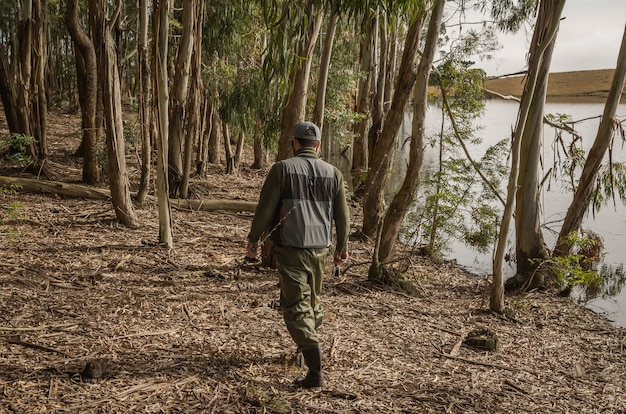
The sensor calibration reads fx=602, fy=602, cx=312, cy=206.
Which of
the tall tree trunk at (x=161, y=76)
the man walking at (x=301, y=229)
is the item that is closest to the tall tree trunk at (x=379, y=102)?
the tall tree trunk at (x=161, y=76)

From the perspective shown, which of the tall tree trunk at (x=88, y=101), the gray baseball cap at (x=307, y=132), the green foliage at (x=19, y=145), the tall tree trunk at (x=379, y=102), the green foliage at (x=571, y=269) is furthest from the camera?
the tall tree trunk at (x=379, y=102)

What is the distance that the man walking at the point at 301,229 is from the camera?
11.6 ft

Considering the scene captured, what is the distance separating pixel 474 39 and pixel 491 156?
2.06 metres

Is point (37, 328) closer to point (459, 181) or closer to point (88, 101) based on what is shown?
point (88, 101)

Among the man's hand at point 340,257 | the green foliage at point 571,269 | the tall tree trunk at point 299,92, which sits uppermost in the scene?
the tall tree trunk at point 299,92

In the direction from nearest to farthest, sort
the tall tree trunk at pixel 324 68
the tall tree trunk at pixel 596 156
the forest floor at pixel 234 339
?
1. the forest floor at pixel 234 339
2. the tall tree trunk at pixel 324 68
3. the tall tree trunk at pixel 596 156

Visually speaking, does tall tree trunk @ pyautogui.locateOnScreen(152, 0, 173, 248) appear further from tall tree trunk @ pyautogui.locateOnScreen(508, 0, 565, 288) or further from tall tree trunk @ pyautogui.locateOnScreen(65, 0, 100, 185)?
tall tree trunk @ pyautogui.locateOnScreen(508, 0, 565, 288)

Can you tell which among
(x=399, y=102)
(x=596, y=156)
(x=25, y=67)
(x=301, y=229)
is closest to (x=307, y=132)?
(x=301, y=229)

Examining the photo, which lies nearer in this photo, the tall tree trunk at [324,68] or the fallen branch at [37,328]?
the fallen branch at [37,328]

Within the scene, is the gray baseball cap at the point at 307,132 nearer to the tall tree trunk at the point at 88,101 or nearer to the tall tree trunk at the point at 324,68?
the tall tree trunk at the point at 324,68

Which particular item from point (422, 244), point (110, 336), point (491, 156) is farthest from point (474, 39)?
point (110, 336)

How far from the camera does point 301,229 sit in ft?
11.6

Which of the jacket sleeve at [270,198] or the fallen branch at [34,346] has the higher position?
the jacket sleeve at [270,198]

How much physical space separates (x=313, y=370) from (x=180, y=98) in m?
5.98
